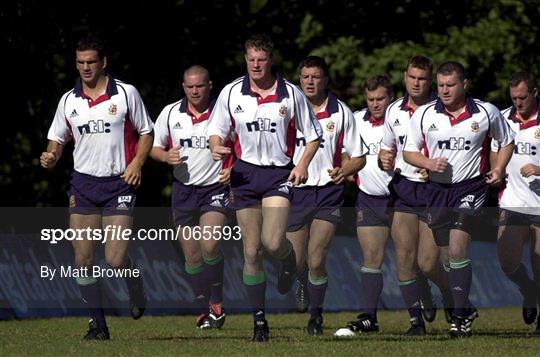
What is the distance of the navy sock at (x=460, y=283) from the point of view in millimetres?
14852

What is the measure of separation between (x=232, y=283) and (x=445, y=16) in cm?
839

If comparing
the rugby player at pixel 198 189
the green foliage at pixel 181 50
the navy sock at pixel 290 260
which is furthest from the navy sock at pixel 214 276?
the green foliage at pixel 181 50

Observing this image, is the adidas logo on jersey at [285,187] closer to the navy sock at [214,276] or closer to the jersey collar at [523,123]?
the jersey collar at [523,123]

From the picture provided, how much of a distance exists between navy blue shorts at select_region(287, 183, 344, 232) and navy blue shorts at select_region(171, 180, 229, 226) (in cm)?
156

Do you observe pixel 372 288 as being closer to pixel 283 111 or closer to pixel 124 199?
pixel 283 111

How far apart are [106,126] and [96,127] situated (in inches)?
3.8

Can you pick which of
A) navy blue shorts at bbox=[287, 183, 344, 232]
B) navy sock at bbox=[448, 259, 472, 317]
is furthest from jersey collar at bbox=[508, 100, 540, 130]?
navy sock at bbox=[448, 259, 472, 317]

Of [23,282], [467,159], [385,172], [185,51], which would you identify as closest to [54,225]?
[23,282]

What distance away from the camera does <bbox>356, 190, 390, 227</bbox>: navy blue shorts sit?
16.5 m

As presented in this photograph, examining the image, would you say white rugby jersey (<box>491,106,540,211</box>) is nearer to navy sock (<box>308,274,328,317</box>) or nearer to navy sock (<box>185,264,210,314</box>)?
navy sock (<box>308,274,328,317</box>)

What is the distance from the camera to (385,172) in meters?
16.9

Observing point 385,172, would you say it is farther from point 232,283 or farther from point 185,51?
point 185,51

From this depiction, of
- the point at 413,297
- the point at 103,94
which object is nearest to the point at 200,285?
the point at 413,297

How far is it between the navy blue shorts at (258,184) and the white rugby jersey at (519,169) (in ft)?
11.0
